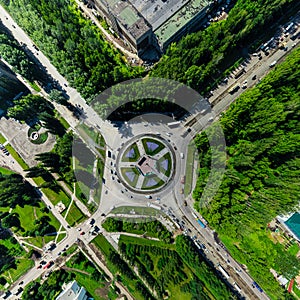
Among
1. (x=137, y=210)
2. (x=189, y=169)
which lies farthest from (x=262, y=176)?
(x=137, y=210)

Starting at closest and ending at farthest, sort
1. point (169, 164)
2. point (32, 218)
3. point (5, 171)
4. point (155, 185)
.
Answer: point (155, 185), point (169, 164), point (32, 218), point (5, 171)

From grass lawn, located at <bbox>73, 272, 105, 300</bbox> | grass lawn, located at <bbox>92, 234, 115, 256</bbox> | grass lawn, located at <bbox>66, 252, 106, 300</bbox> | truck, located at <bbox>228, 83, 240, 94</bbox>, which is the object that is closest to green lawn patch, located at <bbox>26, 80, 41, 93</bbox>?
grass lawn, located at <bbox>92, 234, 115, 256</bbox>

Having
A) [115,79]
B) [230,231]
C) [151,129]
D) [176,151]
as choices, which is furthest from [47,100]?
[230,231]

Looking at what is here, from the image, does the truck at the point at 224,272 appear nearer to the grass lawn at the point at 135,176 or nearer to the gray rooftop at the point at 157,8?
the grass lawn at the point at 135,176

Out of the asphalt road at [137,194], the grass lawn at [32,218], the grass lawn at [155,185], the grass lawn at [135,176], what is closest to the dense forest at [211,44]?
the asphalt road at [137,194]

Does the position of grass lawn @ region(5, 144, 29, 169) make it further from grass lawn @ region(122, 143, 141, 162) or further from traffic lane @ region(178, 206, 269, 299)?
traffic lane @ region(178, 206, 269, 299)

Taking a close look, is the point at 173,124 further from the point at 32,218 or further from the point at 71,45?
the point at 32,218

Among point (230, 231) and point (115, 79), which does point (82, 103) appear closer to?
point (115, 79)
